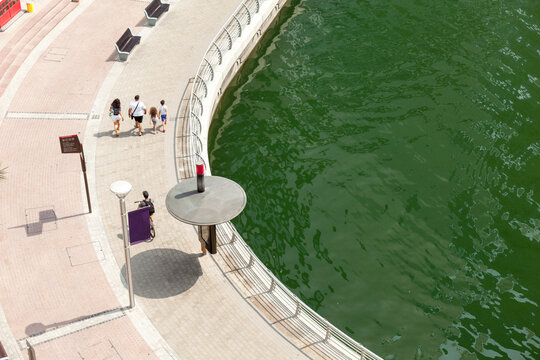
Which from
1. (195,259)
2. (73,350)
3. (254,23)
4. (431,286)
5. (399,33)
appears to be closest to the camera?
(73,350)

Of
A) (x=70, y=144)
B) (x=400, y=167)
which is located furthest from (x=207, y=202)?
(x=400, y=167)

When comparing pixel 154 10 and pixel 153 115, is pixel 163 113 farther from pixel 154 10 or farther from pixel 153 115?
pixel 154 10

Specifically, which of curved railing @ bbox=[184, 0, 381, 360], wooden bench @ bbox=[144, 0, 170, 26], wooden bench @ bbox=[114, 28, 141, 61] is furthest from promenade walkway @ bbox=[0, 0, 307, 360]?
wooden bench @ bbox=[144, 0, 170, 26]

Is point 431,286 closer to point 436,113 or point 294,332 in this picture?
point 294,332

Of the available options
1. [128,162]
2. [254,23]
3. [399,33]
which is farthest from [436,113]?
[128,162]

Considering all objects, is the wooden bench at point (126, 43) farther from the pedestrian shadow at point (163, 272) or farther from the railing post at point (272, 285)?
the railing post at point (272, 285)

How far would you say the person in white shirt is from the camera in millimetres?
24594

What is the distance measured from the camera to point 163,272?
19766 millimetres

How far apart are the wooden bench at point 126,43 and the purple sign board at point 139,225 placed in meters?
13.7

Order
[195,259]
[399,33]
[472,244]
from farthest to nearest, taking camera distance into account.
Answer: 1. [399,33]
2. [472,244]
3. [195,259]

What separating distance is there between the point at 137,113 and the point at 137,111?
0.10m

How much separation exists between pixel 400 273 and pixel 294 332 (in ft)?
18.4

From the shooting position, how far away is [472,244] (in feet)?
77.2

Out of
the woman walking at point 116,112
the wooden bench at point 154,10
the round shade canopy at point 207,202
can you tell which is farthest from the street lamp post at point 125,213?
the wooden bench at point 154,10
